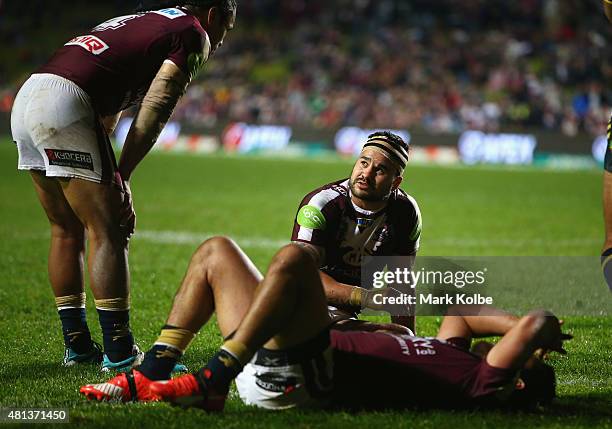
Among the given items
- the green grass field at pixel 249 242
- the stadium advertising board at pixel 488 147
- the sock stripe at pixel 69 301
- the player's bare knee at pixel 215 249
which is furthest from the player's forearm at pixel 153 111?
the stadium advertising board at pixel 488 147

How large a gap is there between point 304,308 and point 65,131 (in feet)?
6.16

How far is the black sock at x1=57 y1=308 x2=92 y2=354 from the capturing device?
524 centimetres

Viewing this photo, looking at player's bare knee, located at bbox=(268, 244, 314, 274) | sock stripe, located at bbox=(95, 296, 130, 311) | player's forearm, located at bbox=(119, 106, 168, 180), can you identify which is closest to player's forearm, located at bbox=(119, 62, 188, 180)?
player's forearm, located at bbox=(119, 106, 168, 180)

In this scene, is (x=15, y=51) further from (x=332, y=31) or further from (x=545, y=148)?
(x=545, y=148)

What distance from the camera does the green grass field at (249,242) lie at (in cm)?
398

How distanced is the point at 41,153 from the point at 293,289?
195 centimetres

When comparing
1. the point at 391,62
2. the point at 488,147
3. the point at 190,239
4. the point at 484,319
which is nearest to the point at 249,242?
the point at 190,239

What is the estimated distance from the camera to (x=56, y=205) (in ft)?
17.0

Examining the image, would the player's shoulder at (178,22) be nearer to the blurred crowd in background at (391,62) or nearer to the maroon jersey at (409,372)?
the maroon jersey at (409,372)

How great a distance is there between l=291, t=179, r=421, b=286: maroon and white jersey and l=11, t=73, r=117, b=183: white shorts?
1.14 m

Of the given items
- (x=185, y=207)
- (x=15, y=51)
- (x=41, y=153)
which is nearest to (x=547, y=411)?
(x=41, y=153)

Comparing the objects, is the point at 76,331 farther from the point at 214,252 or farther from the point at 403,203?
the point at 403,203

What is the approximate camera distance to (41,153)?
4.89 m

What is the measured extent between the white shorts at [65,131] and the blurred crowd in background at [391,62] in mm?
21799
